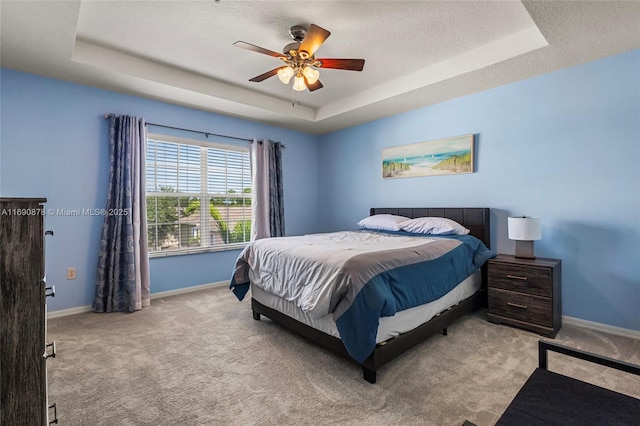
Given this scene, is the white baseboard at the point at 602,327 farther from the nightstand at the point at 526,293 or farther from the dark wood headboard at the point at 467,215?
the dark wood headboard at the point at 467,215

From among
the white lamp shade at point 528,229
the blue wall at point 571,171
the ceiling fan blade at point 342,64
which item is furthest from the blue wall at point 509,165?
the ceiling fan blade at point 342,64

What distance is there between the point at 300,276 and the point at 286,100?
2971 millimetres

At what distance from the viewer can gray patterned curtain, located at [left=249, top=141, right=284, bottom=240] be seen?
4.61m

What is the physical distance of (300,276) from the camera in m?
2.28

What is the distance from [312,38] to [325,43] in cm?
68

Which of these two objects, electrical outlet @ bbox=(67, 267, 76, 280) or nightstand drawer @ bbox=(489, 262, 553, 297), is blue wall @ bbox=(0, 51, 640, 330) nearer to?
electrical outlet @ bbox=(67, 267, 76, 280)

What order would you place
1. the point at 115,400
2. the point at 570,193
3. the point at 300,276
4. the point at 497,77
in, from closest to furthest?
the point at 115,400
the point at 300,276
the point at 570,193
the point at 497,77

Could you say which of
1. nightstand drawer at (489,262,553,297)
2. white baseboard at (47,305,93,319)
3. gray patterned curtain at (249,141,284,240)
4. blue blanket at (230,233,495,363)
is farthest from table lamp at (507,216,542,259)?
white baseboard at (47,305,93,319)

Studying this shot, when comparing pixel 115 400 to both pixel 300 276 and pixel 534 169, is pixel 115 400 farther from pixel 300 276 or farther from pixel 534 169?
pixel 534 169

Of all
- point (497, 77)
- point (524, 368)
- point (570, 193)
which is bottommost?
point (524, 368)

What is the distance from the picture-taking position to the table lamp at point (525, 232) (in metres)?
2.76

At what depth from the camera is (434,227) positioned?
3.40 m

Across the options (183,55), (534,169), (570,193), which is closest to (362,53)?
(183,55)

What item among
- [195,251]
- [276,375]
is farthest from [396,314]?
[195,251]
